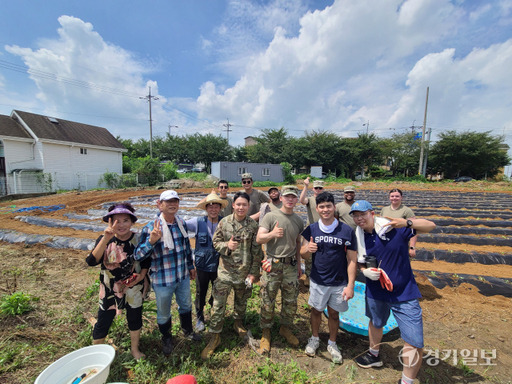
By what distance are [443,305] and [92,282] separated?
6.14 m

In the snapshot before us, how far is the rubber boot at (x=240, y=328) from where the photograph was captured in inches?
111

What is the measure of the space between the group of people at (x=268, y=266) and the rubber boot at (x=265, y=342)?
0.01 m

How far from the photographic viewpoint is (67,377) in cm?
195

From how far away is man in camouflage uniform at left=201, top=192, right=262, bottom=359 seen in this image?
8.60 ft

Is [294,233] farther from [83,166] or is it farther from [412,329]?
[83,166]

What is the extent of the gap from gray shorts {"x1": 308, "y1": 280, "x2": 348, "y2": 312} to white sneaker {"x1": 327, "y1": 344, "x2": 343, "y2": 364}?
1.53 ft

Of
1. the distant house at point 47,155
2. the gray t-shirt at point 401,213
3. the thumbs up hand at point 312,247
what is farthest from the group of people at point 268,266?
the distant house at point 47,155

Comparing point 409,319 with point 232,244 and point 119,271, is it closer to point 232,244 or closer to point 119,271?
point 232,244

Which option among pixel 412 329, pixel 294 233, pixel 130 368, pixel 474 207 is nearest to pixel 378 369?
pixel 412 329

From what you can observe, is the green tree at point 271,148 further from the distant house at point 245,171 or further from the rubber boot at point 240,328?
the rubber boot at point 240,328

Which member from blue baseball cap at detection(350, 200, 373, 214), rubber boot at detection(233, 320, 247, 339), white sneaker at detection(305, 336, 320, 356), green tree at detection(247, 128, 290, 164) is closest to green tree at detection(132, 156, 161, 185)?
green tree at detection(247, 128, 290, 164)

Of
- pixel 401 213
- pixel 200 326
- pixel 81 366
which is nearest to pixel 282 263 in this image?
pixel 200 326

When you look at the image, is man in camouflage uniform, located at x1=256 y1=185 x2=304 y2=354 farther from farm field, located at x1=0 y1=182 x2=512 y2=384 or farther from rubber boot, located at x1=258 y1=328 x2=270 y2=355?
farm field, located at x1=0 y1=182 x2=512 y2=384

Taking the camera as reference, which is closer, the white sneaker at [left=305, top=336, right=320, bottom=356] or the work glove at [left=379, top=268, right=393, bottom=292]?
the work glove at [left=379, top=268, right=393, bottom=292]
